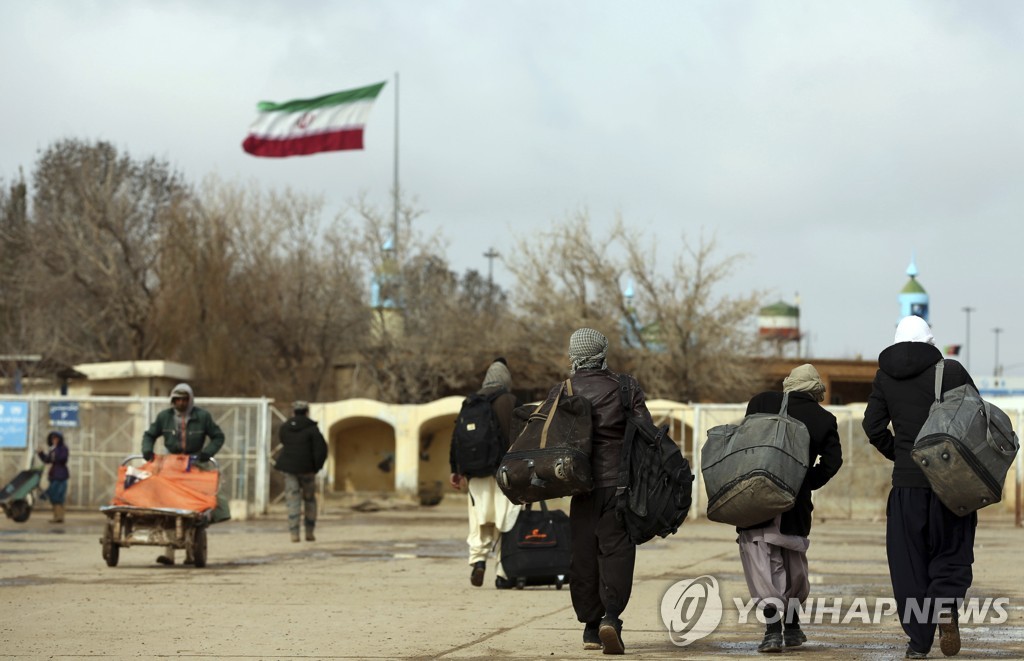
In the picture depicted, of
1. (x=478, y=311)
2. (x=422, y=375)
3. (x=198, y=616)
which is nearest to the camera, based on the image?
(x=198, y=616)

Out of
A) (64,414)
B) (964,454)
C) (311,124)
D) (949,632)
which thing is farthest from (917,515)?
(311,124)

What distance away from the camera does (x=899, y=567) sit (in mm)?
8625

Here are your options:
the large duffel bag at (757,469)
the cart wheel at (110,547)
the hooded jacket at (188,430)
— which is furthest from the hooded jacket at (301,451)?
the large duffel bag at (757,469)

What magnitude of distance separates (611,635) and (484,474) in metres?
5.37

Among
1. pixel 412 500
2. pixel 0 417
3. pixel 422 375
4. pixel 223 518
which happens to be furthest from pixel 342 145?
pixel 223 518

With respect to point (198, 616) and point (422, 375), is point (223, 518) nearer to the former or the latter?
point (198, 616)

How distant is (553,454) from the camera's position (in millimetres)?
8906

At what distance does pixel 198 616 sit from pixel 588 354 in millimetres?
3718

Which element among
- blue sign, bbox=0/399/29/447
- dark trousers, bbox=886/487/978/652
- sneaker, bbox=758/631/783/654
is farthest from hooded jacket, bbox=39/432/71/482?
dark trousers, bbox=886/487/978/652

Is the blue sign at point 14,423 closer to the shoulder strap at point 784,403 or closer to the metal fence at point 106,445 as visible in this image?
the metal fence at point 106,445

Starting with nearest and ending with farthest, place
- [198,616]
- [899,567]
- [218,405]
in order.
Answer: [899,567] < [198,616] < [218,405]

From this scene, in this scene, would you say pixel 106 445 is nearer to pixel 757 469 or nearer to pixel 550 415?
pixel 550 415

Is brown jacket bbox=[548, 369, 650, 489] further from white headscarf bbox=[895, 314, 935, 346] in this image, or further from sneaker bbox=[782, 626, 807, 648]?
white headscarf bbox=[895, 314, 935, 346]

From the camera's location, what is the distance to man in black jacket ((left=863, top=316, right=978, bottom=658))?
8.41 metres
